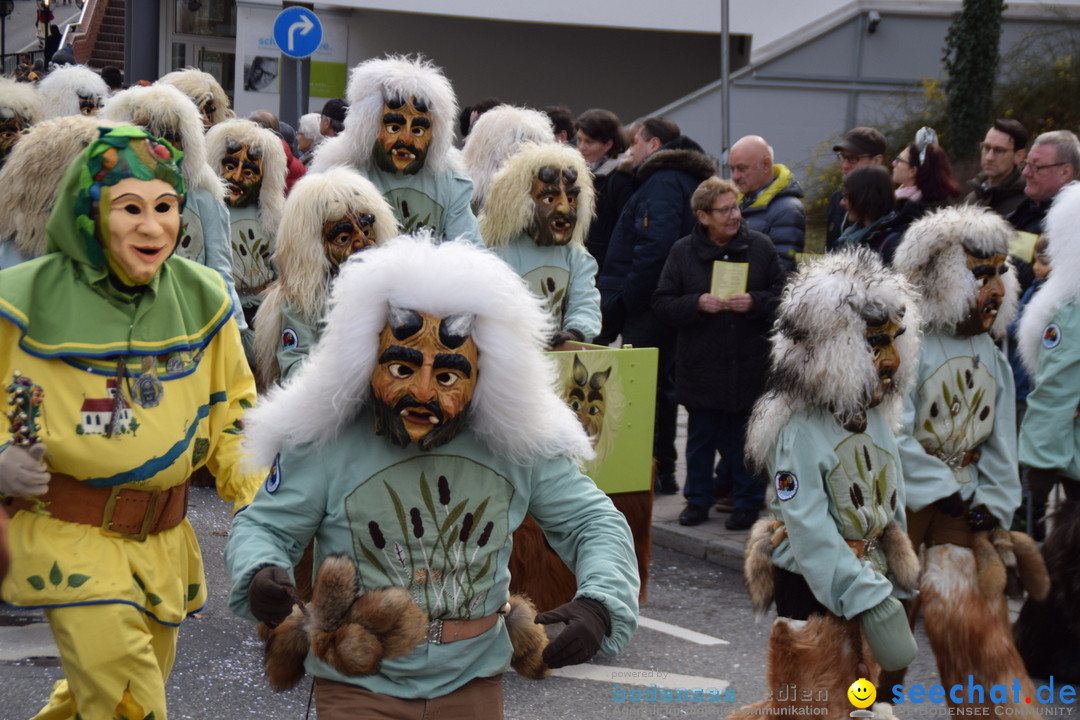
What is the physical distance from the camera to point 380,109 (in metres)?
6.22

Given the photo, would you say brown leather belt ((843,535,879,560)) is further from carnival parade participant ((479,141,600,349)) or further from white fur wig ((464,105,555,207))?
white fur wig ((464,105,555,207))

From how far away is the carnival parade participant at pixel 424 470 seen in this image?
2953 millimetres

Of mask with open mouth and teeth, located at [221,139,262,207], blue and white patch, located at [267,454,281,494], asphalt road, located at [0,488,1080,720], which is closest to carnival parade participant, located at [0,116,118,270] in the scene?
asphalt road, located at [0,488,1080,720]

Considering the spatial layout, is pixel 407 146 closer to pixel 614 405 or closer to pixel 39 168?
pixel 614 405

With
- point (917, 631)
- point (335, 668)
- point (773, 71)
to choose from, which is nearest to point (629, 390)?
point (917, 631)

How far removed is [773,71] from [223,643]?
14608 millimetres

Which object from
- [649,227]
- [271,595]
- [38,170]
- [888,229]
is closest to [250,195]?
[649,227]

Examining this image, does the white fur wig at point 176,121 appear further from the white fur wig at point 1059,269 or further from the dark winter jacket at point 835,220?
the white fur wig at point 1059,269

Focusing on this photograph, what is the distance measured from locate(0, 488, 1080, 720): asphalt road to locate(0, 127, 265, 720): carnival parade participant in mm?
1338

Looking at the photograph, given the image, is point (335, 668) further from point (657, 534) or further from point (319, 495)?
point (657, 534)

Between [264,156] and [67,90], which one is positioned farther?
[67,90]

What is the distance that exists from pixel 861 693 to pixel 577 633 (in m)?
1.64

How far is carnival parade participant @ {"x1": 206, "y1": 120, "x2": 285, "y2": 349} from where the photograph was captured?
781 cm

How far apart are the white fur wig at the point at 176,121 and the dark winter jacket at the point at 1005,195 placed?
13.7 ft
